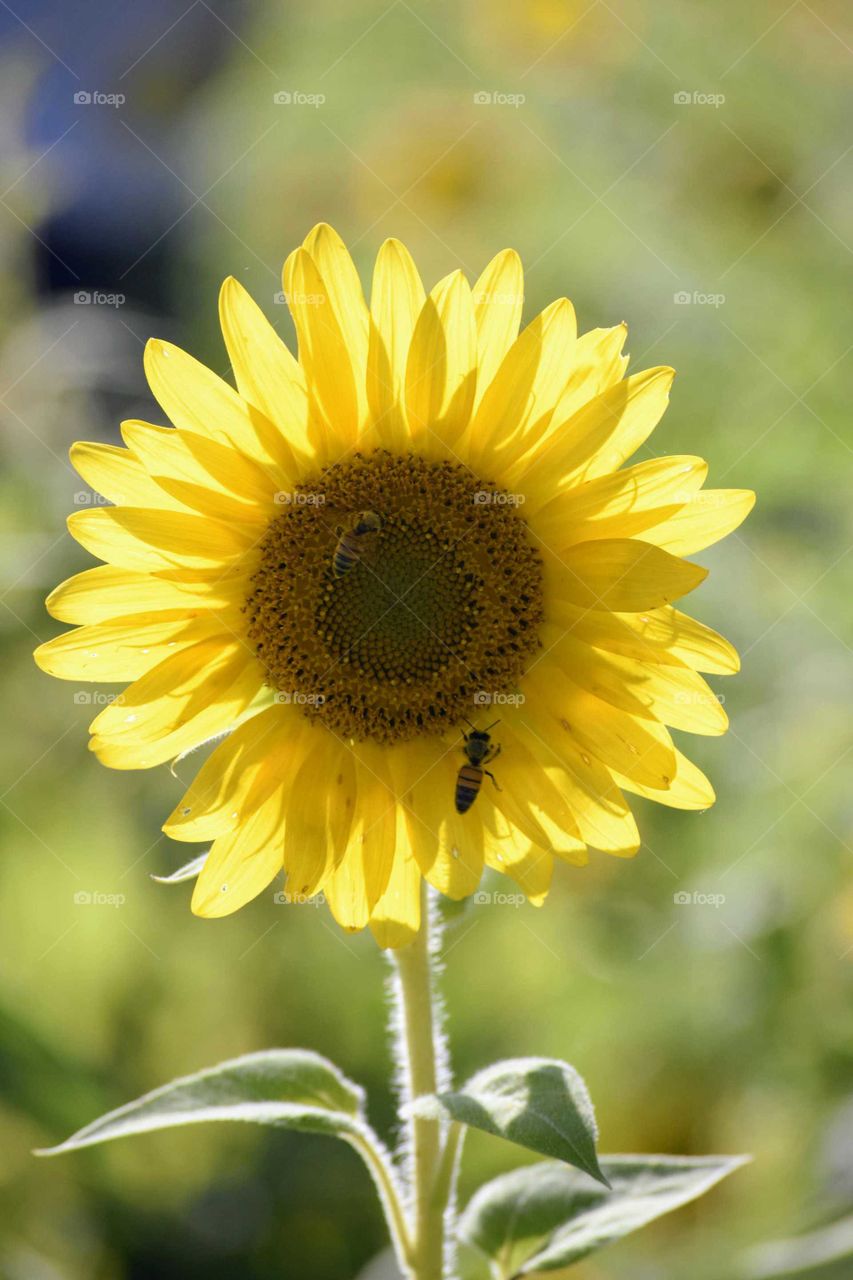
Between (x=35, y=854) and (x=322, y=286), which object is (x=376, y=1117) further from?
(x=322, y=286)

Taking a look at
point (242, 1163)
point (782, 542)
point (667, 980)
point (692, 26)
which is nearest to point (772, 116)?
point (692, 26)

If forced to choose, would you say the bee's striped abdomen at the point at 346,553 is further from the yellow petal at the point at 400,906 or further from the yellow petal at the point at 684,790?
the yellow petal at the point at 684,790

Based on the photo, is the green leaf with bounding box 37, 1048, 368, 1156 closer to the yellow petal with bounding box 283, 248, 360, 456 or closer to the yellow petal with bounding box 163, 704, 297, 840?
the yellow petal with bounding box 163, 704, 297, 840

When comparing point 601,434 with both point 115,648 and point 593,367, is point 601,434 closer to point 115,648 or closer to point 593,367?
point 593,367

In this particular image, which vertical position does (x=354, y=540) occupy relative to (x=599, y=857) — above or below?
above

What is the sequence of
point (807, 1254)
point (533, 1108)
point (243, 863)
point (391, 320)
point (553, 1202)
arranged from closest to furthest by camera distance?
point (533, 1108) → point (391, 320) → point (243, 863) → point (553, 1202) → point (807, 1254)

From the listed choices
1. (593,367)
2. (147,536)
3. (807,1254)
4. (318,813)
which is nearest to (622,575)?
(593,367)
